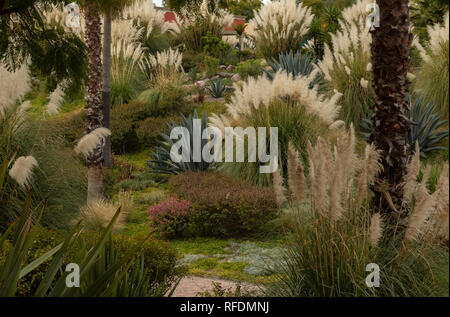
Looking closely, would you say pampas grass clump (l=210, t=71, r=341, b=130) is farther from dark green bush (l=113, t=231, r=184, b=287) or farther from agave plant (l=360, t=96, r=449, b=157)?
dark green bush (l=113, t=231, r=184, b=287)

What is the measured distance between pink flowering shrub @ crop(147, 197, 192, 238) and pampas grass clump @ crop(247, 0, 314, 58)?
853 cm

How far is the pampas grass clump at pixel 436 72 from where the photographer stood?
6.94 metres

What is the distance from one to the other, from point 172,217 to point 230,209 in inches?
28.2

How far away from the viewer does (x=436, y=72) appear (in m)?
7.44

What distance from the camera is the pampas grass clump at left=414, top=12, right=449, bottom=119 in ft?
22.8

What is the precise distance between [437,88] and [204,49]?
1069 centimetres

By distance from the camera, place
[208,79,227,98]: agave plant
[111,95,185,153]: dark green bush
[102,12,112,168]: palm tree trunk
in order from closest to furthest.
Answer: [102,12,112,168]: palm tree trunk → [111,95,185,153]: dark green bush → [208,79,227,98]: agave plant

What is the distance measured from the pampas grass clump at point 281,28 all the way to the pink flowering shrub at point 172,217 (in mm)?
8531

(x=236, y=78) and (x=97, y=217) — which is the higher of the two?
(x=97, y=217)

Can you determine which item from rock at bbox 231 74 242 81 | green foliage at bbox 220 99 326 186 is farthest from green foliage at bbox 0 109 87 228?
rock at bbox 231 74 242 81

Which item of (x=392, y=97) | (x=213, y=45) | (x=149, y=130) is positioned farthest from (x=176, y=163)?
(x=213, y=45)

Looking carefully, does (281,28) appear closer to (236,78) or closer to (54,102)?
(236,78)

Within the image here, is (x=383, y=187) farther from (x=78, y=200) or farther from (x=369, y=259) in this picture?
(x=78, y=200)

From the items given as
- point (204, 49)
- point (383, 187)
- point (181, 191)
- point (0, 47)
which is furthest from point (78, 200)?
point (204, 49)
